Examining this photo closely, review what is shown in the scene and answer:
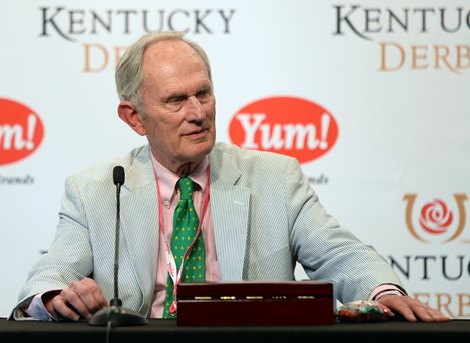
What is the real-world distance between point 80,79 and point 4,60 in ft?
1.12

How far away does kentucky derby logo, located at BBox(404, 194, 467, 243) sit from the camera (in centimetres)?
405

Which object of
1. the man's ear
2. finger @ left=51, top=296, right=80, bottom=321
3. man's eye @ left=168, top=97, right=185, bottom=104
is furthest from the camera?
the man's ear

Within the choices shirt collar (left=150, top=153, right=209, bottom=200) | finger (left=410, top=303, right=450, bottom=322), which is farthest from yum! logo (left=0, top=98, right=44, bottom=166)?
finger (left=410, top=303, right=450, bottom=322)

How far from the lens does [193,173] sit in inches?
130

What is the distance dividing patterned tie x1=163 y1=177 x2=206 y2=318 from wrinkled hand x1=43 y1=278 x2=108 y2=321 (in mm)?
472

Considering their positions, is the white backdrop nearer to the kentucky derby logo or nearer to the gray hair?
the kentucky derby logo

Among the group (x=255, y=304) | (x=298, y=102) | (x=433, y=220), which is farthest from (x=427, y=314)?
(x=298, y=102)

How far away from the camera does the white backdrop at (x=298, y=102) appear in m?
4.05

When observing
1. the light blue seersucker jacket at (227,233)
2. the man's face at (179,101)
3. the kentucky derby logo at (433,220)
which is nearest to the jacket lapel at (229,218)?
the light blue seersucker jacket at (227,233)

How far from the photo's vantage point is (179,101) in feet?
10.4

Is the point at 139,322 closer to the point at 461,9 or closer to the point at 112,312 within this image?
the point at 112,312

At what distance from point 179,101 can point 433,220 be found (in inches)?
Answer: 56.0

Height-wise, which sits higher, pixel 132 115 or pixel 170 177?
pixel 132 115

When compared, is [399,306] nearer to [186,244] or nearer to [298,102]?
[186,244]
